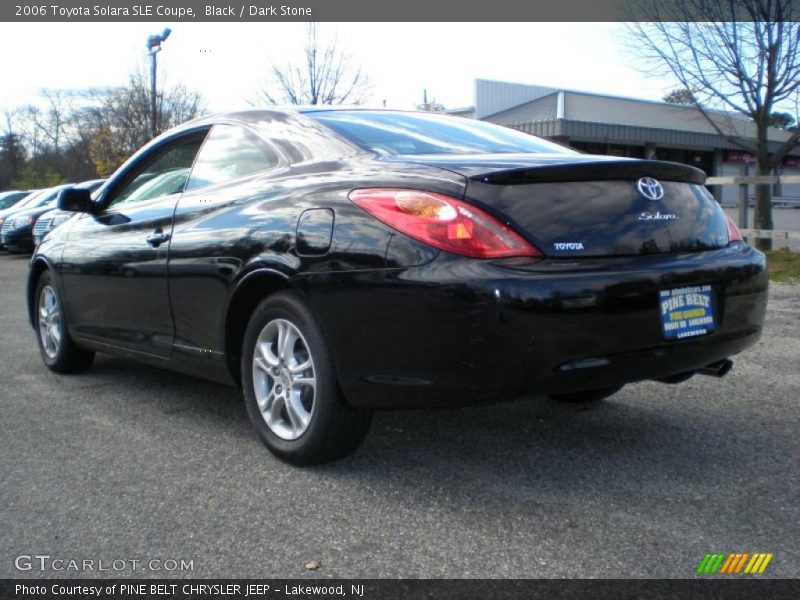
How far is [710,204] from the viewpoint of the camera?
360 centimetres

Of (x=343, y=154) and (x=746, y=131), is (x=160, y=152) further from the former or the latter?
(x=746, y=131)

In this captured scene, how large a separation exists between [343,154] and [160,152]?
5.39 feet

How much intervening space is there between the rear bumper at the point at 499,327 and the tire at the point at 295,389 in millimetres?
116

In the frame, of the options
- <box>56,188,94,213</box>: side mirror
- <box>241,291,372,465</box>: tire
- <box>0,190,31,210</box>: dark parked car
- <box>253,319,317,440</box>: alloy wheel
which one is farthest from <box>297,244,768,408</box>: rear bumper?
<box>0,190,31,210</box>: dark parked car

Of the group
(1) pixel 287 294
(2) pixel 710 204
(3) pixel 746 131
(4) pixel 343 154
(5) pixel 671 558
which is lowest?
(5) pixel 671 558

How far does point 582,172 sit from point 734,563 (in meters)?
1.44

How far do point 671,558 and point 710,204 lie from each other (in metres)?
1.63

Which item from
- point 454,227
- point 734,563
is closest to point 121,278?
point 454,227

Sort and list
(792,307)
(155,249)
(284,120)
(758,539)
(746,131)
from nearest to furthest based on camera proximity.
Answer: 1. (758,539)
2. (284,120)
3. (155,249)
4. (792,307)
5. (746,131)

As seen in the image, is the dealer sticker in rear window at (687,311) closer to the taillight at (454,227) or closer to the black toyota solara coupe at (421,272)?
the black toyota solara coupe at (421,272)

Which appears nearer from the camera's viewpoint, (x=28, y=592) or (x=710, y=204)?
(x=28, y=592)

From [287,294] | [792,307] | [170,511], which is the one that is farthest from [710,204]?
[792,307]

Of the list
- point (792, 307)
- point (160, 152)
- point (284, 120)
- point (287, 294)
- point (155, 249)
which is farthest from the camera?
point (792, 307)

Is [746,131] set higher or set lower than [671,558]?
higher
